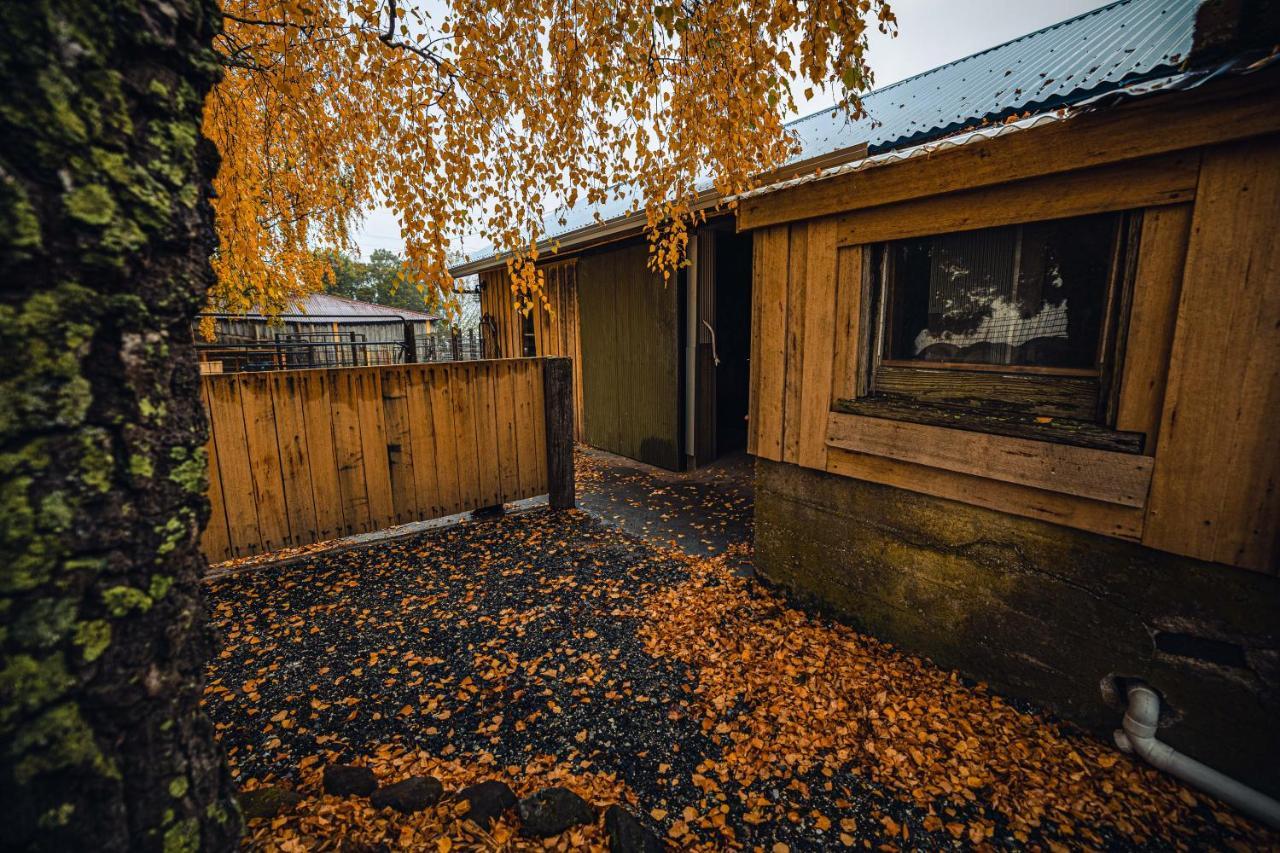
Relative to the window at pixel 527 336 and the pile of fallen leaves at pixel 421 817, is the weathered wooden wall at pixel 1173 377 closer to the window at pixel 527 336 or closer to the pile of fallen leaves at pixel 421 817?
the pile of fallen leaves at pixel 421 817

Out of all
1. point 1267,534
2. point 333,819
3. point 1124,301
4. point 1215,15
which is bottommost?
point 333,819

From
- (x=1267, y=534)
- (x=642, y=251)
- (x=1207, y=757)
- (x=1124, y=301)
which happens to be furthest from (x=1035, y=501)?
(x=642, y=251)

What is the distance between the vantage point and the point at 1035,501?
8.54ft

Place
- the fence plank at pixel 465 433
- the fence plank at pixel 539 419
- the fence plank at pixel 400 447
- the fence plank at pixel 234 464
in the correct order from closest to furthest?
the fence plank at pixel 234 464
the fence plank at pixel 400 447
the fence plank at pixel 465 433
the fence plank at pixel 539 419

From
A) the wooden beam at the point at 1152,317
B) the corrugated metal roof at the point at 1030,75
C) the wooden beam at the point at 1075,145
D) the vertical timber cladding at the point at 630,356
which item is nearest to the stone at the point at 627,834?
the wooden beam at the point at 1152,317

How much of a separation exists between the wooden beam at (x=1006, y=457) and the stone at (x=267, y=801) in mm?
3187

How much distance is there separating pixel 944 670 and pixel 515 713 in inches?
95.4

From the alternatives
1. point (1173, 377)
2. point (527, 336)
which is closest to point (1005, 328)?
point (1173, 377)

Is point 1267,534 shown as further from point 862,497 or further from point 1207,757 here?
point 862,497

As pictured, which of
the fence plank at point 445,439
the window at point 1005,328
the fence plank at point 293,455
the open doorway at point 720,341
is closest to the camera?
the window at point 1005,328

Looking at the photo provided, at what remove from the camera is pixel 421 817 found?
6.27ft

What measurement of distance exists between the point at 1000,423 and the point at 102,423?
3.31 meters

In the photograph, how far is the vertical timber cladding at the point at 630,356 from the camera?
7254 millimetres

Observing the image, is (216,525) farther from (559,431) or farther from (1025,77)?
(1025,77)
